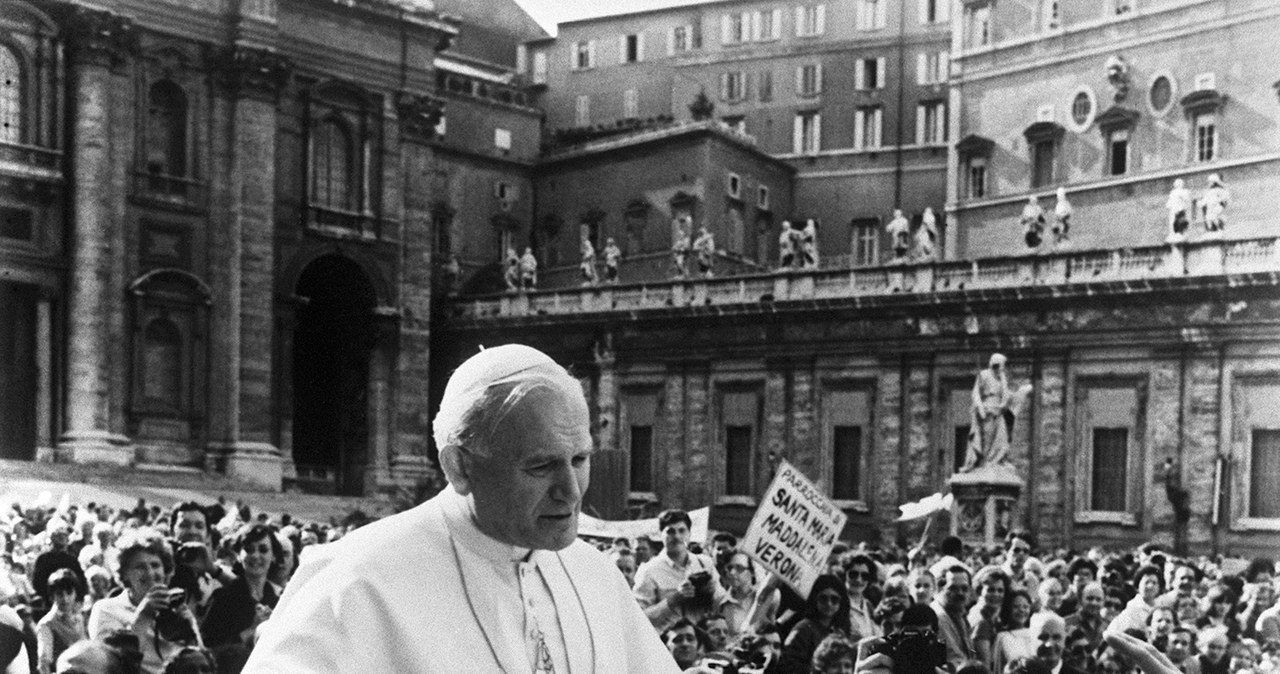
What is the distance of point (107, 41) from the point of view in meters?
37.0

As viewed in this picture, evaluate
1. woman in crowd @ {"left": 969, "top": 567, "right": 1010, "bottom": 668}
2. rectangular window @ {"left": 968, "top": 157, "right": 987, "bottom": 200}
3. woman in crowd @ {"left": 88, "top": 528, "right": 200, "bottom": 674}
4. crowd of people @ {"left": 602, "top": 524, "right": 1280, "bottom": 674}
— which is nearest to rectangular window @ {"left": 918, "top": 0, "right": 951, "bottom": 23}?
rectangular window @ {"left": 968, "top": 157, "right": 987, "bottom": 200}

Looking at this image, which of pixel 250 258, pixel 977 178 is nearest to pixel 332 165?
pixel 250 258

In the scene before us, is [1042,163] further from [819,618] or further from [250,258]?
[819,618]

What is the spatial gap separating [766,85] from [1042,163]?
13.2 meters

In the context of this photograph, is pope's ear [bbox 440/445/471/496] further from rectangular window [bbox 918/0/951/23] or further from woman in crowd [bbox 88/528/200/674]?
rectangular window [bbox 918/0/951/23]

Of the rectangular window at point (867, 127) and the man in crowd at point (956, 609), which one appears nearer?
the man in crowd at point (956, 609)

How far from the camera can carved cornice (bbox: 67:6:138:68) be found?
36594mm

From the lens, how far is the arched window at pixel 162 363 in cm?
3878

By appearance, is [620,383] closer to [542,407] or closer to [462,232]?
[462,232]

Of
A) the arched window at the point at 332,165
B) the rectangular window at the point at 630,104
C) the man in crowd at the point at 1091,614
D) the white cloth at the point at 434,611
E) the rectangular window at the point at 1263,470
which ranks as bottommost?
the rectangular window at the point at 1263,470

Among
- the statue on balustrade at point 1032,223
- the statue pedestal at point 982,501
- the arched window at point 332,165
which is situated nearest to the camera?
the statue pedestal at point 982,501

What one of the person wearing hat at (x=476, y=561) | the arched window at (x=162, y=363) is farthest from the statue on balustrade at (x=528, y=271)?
the person wearing hat at (x=476, y=561)

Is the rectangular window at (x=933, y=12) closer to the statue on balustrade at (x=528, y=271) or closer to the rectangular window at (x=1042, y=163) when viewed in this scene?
the rectangular window at (x=1042, y=163)

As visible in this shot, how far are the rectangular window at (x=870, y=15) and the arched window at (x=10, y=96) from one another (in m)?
29.0
